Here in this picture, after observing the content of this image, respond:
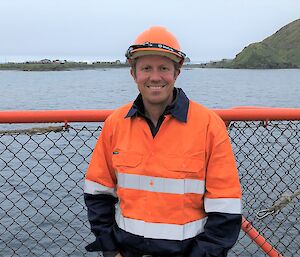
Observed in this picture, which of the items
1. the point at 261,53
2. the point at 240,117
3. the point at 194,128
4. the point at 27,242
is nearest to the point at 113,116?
the point at 194,128

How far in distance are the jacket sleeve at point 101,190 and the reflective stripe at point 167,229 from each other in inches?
7.7

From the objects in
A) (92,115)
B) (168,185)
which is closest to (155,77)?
(168,185)

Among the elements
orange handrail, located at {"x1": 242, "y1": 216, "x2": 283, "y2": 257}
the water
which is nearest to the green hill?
the water

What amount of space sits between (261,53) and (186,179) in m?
163

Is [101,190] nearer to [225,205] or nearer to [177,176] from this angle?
[177,176]

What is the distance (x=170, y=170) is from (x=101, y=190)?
45cm

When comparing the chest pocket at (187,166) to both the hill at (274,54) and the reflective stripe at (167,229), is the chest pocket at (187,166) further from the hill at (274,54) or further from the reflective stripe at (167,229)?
the hill at (274,54)

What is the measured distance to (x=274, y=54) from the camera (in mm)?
163250

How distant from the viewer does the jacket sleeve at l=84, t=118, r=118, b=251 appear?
274 centimetres

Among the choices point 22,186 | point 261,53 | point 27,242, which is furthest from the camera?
point 261,53

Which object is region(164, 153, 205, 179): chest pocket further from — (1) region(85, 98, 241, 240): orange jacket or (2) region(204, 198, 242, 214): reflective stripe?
(2) region(204, 198, 242, 214): reflective stripe

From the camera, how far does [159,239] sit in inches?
101

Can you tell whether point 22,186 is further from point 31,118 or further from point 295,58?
point 295,58

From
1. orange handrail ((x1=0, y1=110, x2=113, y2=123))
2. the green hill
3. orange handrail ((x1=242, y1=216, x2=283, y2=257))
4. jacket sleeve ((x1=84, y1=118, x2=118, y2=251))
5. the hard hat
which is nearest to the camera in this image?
the hard hat
